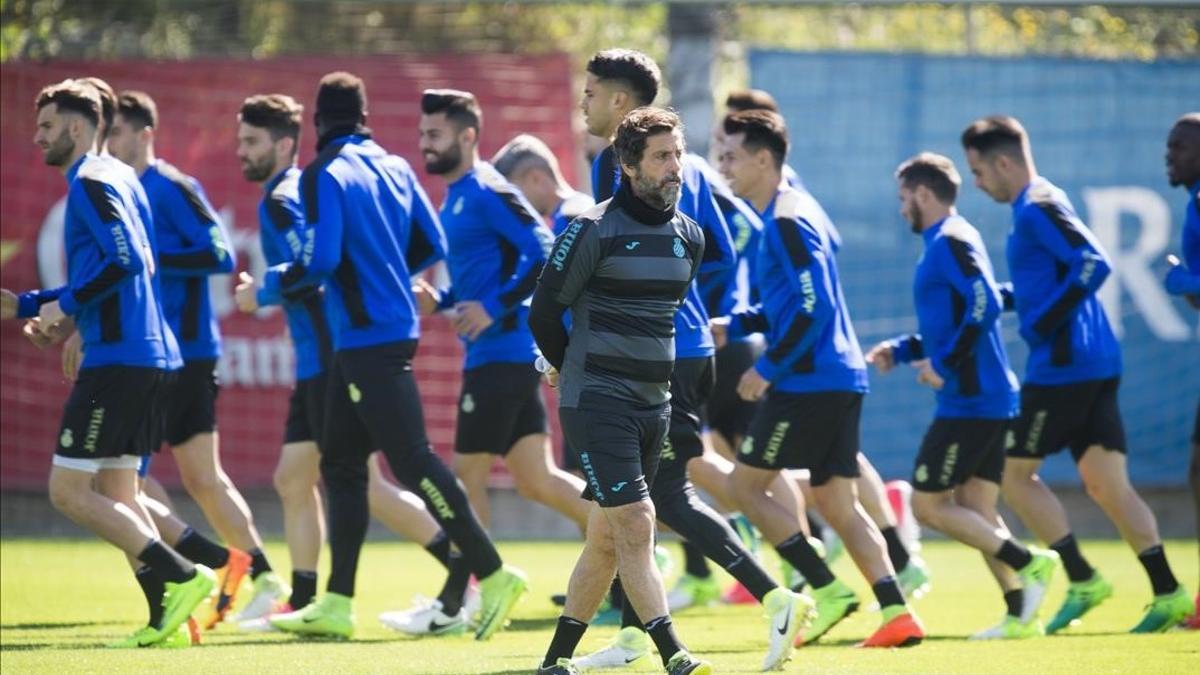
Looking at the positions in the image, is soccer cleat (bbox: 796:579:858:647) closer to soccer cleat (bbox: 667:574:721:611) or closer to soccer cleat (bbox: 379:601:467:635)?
soccer cleat (bbox: 379:601:467:635)

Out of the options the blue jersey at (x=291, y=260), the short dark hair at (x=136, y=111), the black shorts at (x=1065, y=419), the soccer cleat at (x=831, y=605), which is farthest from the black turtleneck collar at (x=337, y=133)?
the black shorts at (x=1065, y=419)

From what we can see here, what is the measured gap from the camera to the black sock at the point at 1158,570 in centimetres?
955

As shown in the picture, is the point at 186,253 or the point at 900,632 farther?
the point at 186,253

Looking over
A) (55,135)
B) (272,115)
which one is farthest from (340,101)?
(55,135)

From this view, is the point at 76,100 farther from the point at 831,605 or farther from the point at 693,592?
the point at 693,592

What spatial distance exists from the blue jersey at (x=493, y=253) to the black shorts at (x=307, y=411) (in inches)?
32.4

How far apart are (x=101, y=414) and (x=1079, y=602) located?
16.3ft

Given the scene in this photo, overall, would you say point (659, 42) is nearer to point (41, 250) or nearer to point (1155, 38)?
point (1155, 38)

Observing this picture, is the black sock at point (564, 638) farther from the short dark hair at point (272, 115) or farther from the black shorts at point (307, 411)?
the short dark hair at point (272, 115)

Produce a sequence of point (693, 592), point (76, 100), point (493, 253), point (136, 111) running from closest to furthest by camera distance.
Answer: point (76, 100) < point (493, 253) < point (136, 111) < point (693, 592)

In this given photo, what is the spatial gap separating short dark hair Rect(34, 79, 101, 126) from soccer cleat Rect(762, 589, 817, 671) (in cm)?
379

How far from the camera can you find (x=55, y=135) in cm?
866

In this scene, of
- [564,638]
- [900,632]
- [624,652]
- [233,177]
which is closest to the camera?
[564,638]

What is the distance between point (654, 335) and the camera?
22.4 feet
